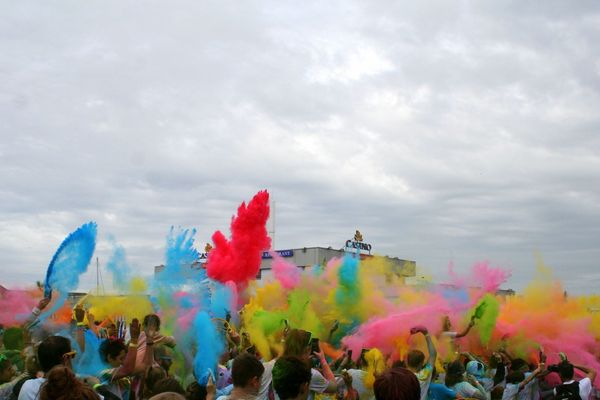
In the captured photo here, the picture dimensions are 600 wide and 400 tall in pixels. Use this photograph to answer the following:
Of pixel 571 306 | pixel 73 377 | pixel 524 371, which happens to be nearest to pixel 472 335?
pixel 571 306

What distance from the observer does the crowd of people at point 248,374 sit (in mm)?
3756

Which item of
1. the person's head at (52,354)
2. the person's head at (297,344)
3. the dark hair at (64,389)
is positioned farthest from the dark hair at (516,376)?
the dark hair at (64,389)

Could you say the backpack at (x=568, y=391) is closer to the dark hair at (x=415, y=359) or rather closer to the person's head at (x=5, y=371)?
the dark hair at (x=415, y=359)

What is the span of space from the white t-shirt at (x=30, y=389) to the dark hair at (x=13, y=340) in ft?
10.2

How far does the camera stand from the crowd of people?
148 inches

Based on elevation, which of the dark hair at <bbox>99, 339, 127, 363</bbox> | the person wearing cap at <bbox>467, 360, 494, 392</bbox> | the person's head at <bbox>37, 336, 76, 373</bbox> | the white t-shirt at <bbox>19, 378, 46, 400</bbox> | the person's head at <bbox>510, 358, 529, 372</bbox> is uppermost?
the person's head at <bbox>37, 336, 76, 373</bbox>

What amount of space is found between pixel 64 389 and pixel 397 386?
1776mm

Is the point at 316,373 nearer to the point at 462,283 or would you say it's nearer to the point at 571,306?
the point at 462,283

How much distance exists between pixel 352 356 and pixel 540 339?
3643mm

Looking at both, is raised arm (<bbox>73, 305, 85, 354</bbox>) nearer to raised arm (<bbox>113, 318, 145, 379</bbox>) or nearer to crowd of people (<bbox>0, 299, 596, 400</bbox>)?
crowd of people (<bbox>0, 299, 596, 400</bbox>)

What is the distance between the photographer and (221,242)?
1908 centimetres

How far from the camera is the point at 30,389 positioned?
452 centimetres

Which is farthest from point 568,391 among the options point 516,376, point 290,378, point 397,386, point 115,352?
point 115,352

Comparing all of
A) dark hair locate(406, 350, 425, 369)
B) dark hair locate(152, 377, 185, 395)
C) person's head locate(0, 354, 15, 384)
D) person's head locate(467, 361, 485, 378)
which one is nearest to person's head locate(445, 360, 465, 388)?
dark hair locate(406, 350, 425, 369)
